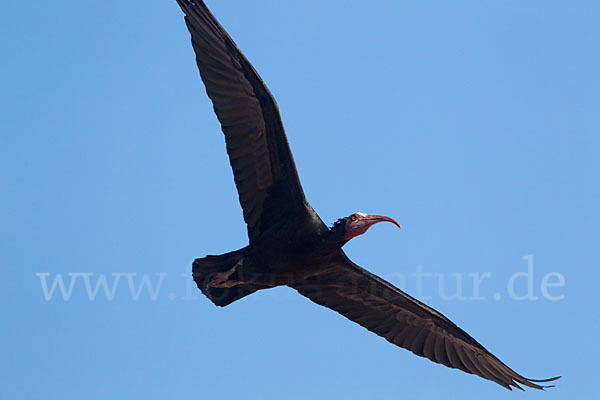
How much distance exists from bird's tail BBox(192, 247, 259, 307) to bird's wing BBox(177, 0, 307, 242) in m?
0.51

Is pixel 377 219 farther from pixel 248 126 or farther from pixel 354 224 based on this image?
pixel 248 126

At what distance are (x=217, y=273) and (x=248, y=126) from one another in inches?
77.1

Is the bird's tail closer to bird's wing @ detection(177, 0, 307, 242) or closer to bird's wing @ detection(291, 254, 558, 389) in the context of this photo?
bird's wing @ detection(177, 0, 307, 242)

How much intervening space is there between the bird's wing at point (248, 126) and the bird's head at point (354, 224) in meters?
0.56

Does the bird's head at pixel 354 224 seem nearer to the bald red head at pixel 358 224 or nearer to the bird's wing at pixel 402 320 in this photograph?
the bald red head at pixel 358 224

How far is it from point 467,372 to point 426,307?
1.20m

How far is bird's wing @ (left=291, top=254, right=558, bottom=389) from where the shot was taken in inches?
534

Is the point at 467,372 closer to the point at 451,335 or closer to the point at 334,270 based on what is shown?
the point at 451,335

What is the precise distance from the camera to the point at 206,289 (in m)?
12.5

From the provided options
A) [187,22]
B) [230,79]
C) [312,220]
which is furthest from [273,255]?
[187,22]

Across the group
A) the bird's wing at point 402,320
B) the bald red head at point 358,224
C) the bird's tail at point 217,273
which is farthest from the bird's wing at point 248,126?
the bird's wing at point 402,320

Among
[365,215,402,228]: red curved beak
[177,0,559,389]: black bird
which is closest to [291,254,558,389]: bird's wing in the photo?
[177,0,559,389]: black bird

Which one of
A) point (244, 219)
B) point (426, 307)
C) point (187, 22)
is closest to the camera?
point (187, 22)

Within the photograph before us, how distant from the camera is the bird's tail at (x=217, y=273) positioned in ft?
40.7
